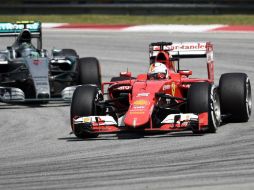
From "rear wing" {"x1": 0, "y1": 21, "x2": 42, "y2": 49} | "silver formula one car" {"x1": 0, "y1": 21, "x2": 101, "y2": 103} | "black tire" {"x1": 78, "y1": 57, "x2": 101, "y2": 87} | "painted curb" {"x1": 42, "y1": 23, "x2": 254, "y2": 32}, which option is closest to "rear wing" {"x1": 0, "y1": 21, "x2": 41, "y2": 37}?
"rear wing" {"x1": 0, "y1": 21, "x2": 42, "y2": 49}

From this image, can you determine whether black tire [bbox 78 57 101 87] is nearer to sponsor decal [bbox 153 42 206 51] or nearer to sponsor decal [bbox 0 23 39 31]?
sponsor decal [bbox 0 23 39 31]

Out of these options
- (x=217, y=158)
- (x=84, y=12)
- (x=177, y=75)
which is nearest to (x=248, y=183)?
(x=217, y=158)

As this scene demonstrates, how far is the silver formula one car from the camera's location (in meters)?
16.7

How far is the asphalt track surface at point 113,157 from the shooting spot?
960 centimetres

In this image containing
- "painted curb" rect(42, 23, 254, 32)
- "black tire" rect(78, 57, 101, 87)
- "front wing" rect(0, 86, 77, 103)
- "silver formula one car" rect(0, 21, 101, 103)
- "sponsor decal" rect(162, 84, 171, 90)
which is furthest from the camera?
"painted curb" rect(42, 23, 254, 32)

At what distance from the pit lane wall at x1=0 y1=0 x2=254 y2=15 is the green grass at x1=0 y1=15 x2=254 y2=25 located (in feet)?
0.58

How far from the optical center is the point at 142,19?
3231cm

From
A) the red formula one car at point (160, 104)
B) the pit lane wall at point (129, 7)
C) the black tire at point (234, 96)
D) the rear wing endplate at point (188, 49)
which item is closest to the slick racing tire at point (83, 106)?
the red formula one car at point (160, 104)

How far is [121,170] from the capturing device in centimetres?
1032

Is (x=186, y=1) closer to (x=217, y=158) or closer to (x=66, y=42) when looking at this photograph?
(x=66, y=42)

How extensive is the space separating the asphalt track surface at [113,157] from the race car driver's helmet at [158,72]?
3.53 feet

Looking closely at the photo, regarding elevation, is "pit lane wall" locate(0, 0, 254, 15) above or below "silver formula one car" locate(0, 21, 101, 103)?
above

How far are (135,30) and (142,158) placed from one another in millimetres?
19218

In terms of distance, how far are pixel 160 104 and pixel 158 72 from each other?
2.26ft
